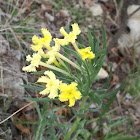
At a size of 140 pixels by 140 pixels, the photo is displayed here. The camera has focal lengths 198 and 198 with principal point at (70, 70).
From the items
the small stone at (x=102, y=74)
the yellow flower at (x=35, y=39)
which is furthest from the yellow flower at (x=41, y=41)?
the small stone at (x=102, y=74)

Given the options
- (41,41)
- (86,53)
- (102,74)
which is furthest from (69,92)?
(102,74)

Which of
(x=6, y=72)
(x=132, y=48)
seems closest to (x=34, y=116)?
(x=6, y=72)

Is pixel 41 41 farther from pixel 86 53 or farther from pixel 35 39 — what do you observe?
pixel 86 53

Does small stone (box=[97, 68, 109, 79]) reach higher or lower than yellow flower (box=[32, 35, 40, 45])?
lower

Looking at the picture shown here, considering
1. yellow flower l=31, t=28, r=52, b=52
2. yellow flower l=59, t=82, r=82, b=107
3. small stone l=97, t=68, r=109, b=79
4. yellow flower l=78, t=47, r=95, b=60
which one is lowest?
yellow flower l=59, t=82, r=82, b=107

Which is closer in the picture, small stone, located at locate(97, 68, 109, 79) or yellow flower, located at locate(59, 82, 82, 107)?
yellow flower, located at locate(59, 82, 82, 107)

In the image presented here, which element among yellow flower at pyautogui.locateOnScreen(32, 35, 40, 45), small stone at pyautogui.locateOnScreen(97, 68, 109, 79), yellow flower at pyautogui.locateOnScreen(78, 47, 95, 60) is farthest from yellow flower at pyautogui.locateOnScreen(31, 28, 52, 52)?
small stone at pyautogui.locateOnScreen(97, 68, 109, 79)

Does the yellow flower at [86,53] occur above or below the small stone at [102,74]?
above

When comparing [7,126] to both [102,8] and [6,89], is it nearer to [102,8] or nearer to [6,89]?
[6,89]

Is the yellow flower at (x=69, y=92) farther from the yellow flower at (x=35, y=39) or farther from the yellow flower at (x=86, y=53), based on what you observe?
the yellow flower at (x=35, y=39)

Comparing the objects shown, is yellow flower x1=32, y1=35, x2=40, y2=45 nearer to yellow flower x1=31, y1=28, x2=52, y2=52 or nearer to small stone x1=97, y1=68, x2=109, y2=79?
yellow flower x1=31, y1=28, x2=52, y2=52

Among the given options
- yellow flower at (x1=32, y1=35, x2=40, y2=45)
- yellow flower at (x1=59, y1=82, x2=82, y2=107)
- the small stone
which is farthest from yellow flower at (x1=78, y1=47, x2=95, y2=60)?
the small stone
